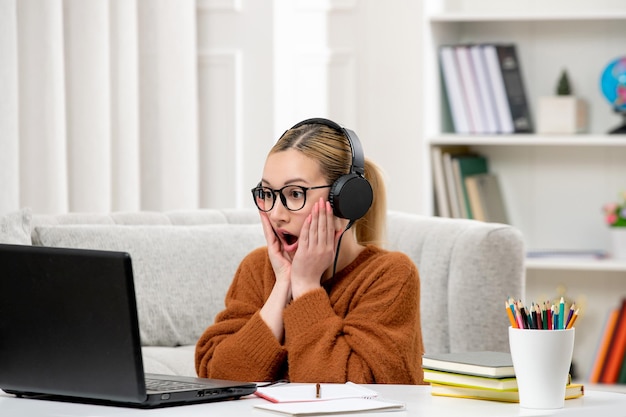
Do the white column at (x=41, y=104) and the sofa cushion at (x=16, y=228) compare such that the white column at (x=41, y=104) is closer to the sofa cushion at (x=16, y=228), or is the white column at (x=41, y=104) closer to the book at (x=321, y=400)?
the sofa cushion at (x=16, y=228)

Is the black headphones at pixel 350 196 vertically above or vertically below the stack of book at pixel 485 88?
below

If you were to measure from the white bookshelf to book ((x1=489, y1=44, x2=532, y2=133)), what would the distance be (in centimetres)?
11

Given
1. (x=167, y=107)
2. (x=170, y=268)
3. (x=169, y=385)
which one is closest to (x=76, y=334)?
(x=169, y=385)

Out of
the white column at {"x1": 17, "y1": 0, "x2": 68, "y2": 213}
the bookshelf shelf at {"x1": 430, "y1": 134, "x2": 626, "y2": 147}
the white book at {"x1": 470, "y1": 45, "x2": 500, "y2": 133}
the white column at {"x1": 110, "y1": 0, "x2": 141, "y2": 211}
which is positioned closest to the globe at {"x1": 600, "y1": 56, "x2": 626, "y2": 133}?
the bookshelf shelf at {"x1": 430, "y1": 134, "x2": 626, "y2": 147}

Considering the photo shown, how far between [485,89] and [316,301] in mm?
2009

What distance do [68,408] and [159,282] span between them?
114cm

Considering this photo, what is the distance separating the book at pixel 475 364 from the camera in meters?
1.24

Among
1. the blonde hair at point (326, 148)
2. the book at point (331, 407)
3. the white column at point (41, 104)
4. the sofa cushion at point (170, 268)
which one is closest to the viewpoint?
the book at point (331, 407)

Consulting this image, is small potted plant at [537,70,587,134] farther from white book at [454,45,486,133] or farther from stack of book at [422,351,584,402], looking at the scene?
stack of book at [422,351,584,402]

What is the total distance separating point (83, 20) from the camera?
2.92 m

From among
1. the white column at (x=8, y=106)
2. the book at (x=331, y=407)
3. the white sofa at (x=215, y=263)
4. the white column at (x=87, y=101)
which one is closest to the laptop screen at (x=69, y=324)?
the book at (x=331, y=407)

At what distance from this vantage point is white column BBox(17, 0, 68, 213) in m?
2.74

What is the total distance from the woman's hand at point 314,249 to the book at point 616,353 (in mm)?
2059

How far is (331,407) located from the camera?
1.17 m
